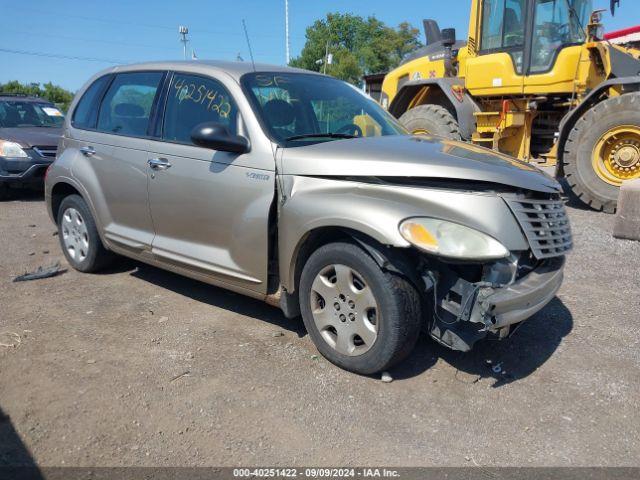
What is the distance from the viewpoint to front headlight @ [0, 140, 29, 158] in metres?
8.68

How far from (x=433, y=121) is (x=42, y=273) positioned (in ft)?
20.8

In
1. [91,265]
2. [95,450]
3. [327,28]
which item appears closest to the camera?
[95,450]

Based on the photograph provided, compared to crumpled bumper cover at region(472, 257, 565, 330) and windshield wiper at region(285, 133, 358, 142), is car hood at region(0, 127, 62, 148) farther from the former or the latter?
crumpled bumper cover at region(472, 257, 565, 330)

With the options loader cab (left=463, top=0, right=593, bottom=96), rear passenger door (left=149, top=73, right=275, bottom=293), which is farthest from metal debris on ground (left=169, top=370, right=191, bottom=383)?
loader cab (left=463, top=0, right=593, bottom=96)

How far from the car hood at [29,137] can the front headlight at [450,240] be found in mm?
8020

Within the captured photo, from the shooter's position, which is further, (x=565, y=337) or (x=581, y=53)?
(x=581, y=53)

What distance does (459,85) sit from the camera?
29.8 ft

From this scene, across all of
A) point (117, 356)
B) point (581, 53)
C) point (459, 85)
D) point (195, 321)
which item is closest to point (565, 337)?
point (195, 321)

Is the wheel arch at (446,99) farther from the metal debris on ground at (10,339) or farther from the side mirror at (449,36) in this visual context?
the metal debris on ground at (10,339)

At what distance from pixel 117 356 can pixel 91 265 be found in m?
1.84

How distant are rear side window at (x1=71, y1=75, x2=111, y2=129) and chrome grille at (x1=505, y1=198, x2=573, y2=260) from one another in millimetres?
3822

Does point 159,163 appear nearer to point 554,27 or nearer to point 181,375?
point 181,375

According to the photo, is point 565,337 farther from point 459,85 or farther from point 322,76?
point 459,85

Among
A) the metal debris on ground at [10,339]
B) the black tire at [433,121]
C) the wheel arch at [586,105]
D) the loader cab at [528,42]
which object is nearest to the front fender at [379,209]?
the metal debris on ground at [10,339]
